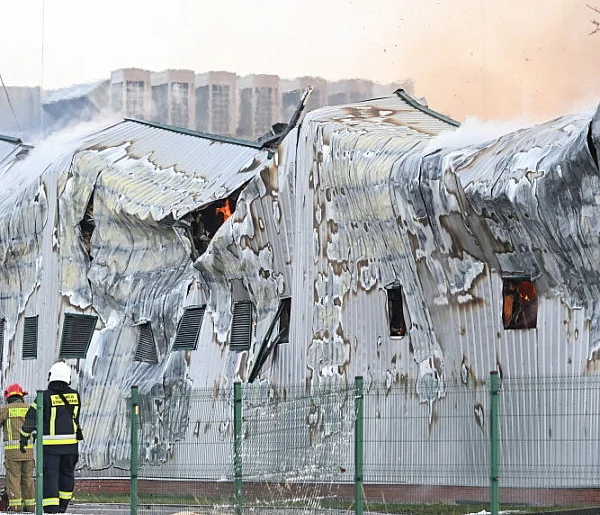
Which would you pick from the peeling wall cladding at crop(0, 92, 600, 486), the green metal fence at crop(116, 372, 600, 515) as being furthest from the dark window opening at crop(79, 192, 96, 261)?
the green metal fence at crop(116, 372, 600, 515)

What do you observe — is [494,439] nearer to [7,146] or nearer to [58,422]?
[58,422]

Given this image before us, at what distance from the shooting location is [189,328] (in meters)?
29.5

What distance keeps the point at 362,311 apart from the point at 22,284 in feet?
36.2

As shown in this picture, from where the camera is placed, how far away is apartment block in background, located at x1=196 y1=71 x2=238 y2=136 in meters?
32.2

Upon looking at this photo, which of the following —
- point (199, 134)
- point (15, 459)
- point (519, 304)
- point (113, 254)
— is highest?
point (199, 134)

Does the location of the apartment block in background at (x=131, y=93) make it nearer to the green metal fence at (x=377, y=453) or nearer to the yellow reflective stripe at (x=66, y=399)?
the green metal fence at (x=377, y=453)

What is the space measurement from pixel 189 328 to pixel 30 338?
15.9 ft

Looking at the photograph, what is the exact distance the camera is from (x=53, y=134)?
35.3 meters

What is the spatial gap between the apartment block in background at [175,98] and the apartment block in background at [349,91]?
12.5 ft

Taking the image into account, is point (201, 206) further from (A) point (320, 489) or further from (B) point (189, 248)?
(A) point (320, 489)

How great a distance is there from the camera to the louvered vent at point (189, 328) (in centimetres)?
2917

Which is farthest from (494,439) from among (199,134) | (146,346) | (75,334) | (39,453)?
(75,334)

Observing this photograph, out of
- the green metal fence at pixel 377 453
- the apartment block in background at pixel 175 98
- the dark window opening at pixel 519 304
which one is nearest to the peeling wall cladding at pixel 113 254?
the apartment block in background at pixel 175 98

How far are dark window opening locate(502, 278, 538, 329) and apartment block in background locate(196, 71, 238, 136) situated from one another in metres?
11.8
